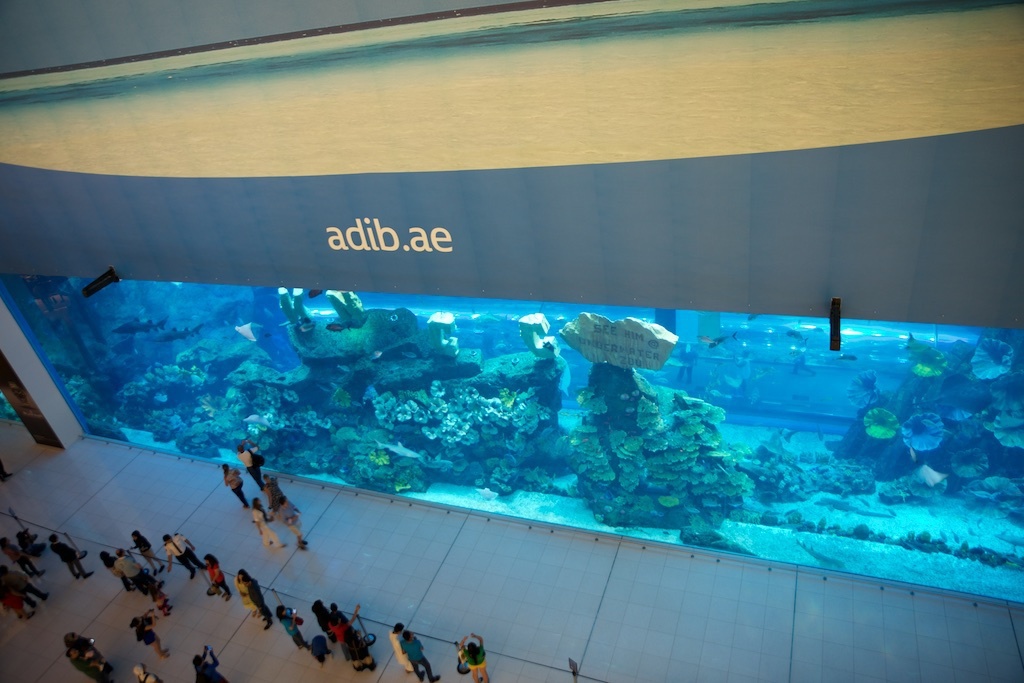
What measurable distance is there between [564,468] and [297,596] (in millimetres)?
3741

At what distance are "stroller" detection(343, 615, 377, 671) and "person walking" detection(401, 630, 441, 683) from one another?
51cm

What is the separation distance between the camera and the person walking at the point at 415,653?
6.48 metres

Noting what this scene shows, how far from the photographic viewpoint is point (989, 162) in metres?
4.47

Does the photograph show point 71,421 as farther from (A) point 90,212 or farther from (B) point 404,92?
(B) point 404,92

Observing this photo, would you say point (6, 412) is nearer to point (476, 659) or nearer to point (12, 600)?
point (12, 600)

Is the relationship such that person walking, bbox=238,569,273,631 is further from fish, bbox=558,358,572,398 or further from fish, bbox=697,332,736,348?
fish, bbox=697,332,736,348

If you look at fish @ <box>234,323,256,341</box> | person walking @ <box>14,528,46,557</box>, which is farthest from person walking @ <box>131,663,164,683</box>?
fish @ <box>234,323,256,341</box>

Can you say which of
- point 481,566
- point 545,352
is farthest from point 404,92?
point 481,566

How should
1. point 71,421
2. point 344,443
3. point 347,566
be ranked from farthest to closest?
point 71,421 < point 344,443 < point 347,566

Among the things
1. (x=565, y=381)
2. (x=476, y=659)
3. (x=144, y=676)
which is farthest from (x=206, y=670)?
(x=565, y=381)

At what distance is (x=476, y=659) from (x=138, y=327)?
841 cm

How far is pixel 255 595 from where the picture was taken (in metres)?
7.50

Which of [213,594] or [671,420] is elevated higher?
[671,420]

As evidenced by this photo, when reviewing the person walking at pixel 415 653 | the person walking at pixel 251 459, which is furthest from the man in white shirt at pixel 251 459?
the person walking at pixel 415 653
